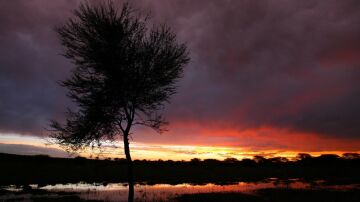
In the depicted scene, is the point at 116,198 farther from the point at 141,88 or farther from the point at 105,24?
the point at 105,24

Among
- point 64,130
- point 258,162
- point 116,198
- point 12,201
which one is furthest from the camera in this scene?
point 258,162

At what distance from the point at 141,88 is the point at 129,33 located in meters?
3.68

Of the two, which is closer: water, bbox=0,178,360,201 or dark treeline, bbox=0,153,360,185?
water, bbox=0,178,360,201

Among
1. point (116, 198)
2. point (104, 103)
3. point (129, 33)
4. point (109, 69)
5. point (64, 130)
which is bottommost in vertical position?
point (116, 198)

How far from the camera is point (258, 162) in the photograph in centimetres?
14888

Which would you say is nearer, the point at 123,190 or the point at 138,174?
the point at 123,190

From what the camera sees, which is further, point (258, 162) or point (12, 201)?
point (258, 162)

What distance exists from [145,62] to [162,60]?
1126mm

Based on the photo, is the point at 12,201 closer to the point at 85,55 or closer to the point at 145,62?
the point at 85,55

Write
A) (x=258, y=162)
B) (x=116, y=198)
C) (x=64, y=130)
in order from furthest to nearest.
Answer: (x=258, y=162), (x=116, y=198), (x=64, y=130)

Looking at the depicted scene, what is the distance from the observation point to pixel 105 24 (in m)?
23.6

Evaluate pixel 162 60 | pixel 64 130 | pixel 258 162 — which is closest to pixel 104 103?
pixel 64 130

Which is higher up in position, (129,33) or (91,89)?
(129,33)

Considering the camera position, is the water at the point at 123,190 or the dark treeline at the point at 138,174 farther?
the dark treeline at the point at 138,174
